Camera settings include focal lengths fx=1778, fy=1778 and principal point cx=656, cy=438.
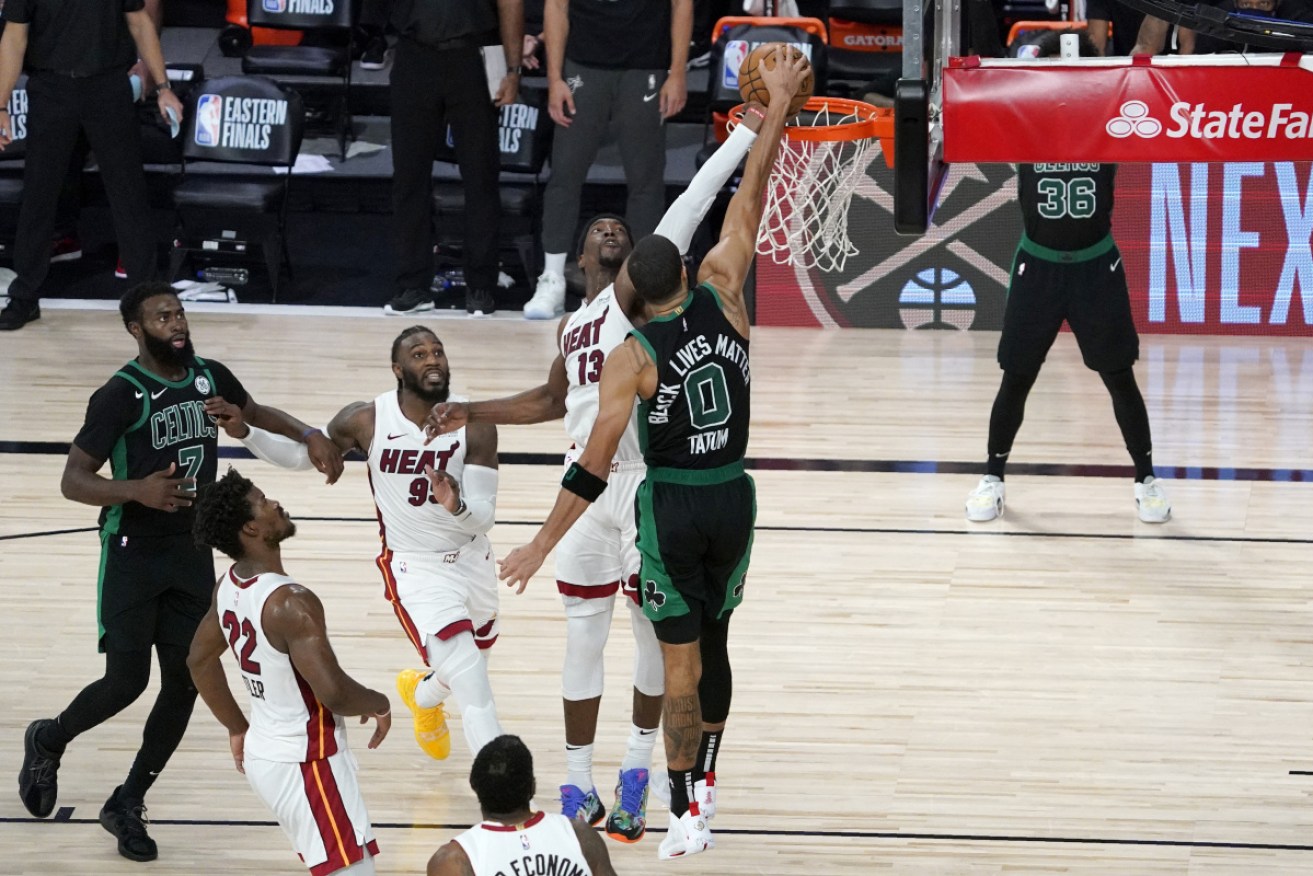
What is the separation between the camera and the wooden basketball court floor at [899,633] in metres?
6.00

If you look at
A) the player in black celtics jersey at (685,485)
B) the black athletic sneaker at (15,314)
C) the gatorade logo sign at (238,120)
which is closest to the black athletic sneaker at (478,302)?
the gatorade logo sign at (238,120)

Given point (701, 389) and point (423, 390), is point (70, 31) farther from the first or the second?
Result: point (701, 389)

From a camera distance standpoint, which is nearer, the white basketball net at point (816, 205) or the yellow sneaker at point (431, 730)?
the yellow sneaker at point (431, 730)

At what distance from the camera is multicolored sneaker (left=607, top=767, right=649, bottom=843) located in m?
5.90

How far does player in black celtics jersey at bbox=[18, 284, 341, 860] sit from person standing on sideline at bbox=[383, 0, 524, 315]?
5924 mm

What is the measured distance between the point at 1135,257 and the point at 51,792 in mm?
7914

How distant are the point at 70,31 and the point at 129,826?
7.10 metres

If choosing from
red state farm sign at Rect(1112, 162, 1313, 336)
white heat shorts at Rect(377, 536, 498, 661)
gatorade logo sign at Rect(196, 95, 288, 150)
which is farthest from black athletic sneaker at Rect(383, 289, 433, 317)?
white heat shorts at Rect(377, 536, 498, 661)

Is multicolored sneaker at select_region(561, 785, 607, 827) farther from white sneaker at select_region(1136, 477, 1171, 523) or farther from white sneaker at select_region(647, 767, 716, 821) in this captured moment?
white sneaker at select_region(1136, 477, 1171, 523)

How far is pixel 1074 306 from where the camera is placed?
8484mm

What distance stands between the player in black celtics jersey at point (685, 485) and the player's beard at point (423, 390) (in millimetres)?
820

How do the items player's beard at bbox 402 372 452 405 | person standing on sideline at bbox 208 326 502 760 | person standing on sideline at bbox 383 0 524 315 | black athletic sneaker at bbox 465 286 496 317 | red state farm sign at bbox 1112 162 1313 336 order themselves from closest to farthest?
person standing on sideline at bbox 208 326 502 760, player's beard at bbox 402 372 452 405, red state farm sign at bbox 1112 162 1313 336, person standing on sideline at bbox 383 0 524 315, black athletic sneaker at bbox 465 286 496 317

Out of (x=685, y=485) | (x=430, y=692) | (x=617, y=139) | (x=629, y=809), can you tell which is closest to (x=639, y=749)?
(x=629, y=809)

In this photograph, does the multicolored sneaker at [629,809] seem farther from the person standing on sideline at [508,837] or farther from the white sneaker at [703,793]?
the person standing on sideline at [508,837]
